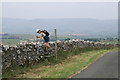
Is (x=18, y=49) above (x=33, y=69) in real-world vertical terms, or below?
above

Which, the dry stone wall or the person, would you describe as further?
the person

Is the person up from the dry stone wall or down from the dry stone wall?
up

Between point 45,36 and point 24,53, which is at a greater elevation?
point 45,36

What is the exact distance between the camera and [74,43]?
31.2m

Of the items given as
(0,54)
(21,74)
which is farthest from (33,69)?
(0,54)

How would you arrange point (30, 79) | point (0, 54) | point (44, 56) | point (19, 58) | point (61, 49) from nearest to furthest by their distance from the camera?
point (30, 79) < point (0, 54) < point (19, 58) < point (44, 56) < point (61, 49)

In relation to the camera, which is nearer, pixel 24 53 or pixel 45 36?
pixel 24 53

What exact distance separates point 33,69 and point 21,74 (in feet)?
6.55

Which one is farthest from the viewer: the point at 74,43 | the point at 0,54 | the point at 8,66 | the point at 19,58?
the point at 74,43

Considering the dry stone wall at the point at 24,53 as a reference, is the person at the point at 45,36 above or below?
above

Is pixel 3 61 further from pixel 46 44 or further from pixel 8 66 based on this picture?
pixel 46 44

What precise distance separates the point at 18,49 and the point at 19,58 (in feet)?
1.58

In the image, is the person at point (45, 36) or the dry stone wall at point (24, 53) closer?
the dry stone wall at point (24, 53)

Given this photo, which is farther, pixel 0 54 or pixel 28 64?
pixel 28 64
